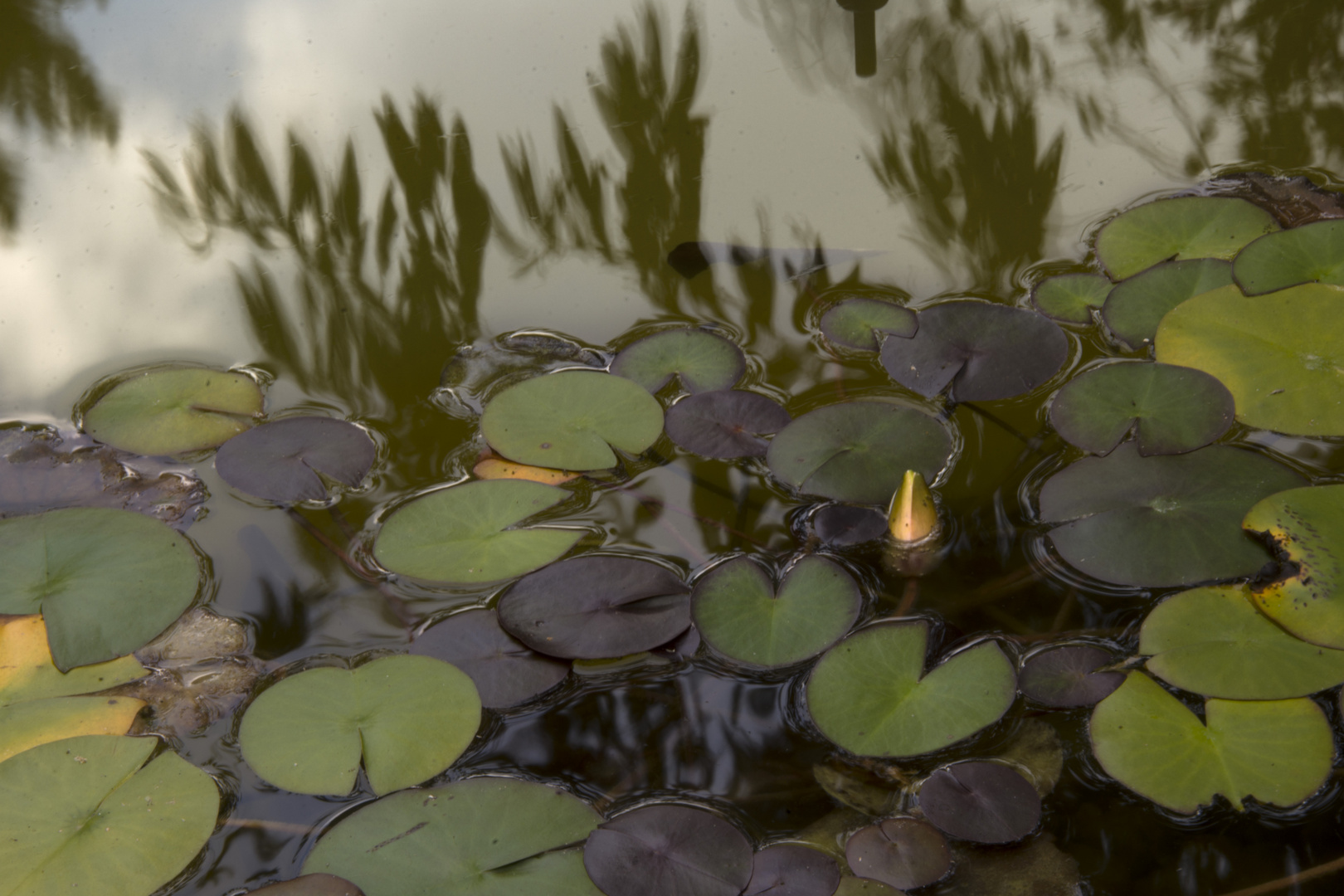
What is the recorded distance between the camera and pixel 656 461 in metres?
1.69

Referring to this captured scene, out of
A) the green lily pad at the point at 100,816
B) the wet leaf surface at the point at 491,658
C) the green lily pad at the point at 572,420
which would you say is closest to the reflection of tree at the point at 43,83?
the green lily pad at the point at 572,420

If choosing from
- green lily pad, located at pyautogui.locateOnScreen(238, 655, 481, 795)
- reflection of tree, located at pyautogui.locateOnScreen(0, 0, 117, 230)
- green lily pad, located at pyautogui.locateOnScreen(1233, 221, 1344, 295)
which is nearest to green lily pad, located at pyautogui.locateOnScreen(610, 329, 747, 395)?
green lily pad, located at pyautogui.locateOnScreen(238, 655, 481, 795)

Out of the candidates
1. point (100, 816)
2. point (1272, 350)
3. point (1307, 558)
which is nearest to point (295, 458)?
point (100, 816)

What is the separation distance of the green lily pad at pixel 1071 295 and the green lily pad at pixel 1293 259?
238mm

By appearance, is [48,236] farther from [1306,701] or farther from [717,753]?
[1306,701]

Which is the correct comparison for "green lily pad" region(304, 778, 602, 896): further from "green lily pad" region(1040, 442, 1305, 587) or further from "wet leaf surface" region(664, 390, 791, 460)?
"green lily pad" region(1040, 442, 1305, 587)

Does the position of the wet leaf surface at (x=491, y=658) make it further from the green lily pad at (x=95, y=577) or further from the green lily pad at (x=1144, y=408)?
the green lily pad at (x=1144, y=408)

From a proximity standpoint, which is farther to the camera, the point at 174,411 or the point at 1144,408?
the point at 174,411

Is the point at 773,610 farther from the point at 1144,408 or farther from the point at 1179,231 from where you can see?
the point at 1179,231

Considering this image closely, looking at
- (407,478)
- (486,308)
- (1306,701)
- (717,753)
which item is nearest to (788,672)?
(717,753)

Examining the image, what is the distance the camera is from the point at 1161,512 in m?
1.44

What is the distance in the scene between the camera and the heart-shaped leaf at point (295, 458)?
1649mm

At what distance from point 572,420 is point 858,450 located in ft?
1.68

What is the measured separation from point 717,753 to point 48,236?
2040 mm
